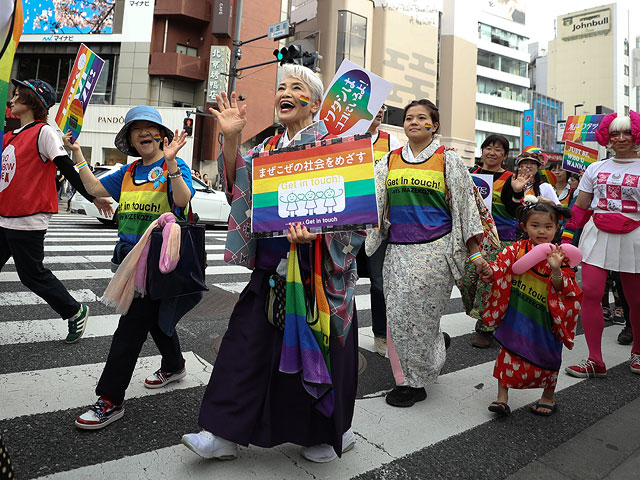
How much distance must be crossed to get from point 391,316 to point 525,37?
64.0 metres

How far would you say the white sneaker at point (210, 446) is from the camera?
205 cm

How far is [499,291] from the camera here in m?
2.96

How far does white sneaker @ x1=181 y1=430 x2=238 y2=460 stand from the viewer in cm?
205

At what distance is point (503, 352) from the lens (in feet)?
9.63

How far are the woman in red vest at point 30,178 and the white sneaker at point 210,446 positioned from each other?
5.96 ft

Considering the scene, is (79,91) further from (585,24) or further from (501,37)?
(585,24)

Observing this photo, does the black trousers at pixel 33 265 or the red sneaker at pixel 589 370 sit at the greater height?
the black trousers at pixel 33 265

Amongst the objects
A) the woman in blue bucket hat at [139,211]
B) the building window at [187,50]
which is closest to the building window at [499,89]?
the building window at [187,50]

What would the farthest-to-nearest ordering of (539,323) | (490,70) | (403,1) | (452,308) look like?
(490,70), (403,1), (452,308), (539,323)

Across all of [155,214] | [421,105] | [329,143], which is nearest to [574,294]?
[421,105]

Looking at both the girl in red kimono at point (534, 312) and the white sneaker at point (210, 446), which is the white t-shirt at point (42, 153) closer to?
the white sneaker at point (210, 446)

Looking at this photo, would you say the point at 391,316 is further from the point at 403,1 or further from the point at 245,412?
the point at 403,1

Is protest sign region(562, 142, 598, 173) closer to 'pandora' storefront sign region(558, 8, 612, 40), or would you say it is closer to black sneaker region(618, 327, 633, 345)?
black sneaker region(618, 327, 633, 345)

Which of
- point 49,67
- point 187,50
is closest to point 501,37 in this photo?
point 187,50
